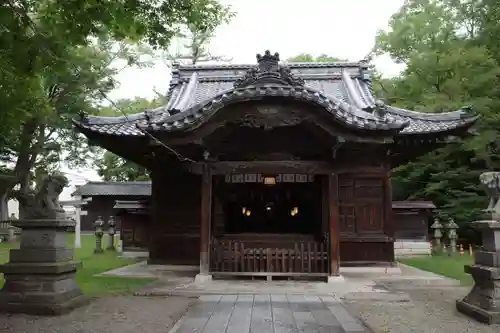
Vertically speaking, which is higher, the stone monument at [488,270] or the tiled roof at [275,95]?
the tiled roof at [275,95]

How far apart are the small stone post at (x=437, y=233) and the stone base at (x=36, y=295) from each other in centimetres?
1545

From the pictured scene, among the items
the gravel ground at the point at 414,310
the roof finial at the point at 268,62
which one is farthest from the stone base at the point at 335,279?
the roof finial at the point at 268,62

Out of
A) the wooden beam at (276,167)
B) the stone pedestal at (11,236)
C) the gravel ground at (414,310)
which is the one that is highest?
the wooden beam at (276,167)

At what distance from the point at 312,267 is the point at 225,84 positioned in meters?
8.13

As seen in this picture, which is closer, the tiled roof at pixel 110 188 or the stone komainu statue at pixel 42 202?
the stone komainu statue at pixel 42 202

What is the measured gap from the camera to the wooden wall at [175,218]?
1265cm

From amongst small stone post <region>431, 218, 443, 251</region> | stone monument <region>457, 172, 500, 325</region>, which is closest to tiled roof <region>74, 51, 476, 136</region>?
stone monument <region>457, 172, 500, 325</region>

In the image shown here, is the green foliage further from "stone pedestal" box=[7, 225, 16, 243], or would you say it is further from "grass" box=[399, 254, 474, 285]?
"stone pedestal" box=[7, 225, 16, 243]

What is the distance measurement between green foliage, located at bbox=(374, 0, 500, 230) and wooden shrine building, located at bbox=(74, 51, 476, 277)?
6.60 meters

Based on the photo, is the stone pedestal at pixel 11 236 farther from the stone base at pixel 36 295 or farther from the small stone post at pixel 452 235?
the small stone post at pixel 452 235

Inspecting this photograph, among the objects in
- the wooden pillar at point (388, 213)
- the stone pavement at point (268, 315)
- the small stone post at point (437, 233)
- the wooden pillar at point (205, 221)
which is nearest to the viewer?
the stone pavement at point (268, 315)

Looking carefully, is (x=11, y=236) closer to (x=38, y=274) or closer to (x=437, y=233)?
(x=38, y=274)

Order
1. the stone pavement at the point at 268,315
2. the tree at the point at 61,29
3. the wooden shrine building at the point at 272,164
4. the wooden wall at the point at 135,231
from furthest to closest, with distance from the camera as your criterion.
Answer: the wooden wall at the point at 135,231 < the wooden shrine building at the point at 272,164 < the stone pavement at the point at 268,315 < the tree at the point at 61,29

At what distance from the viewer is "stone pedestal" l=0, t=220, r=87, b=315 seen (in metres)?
7.31
